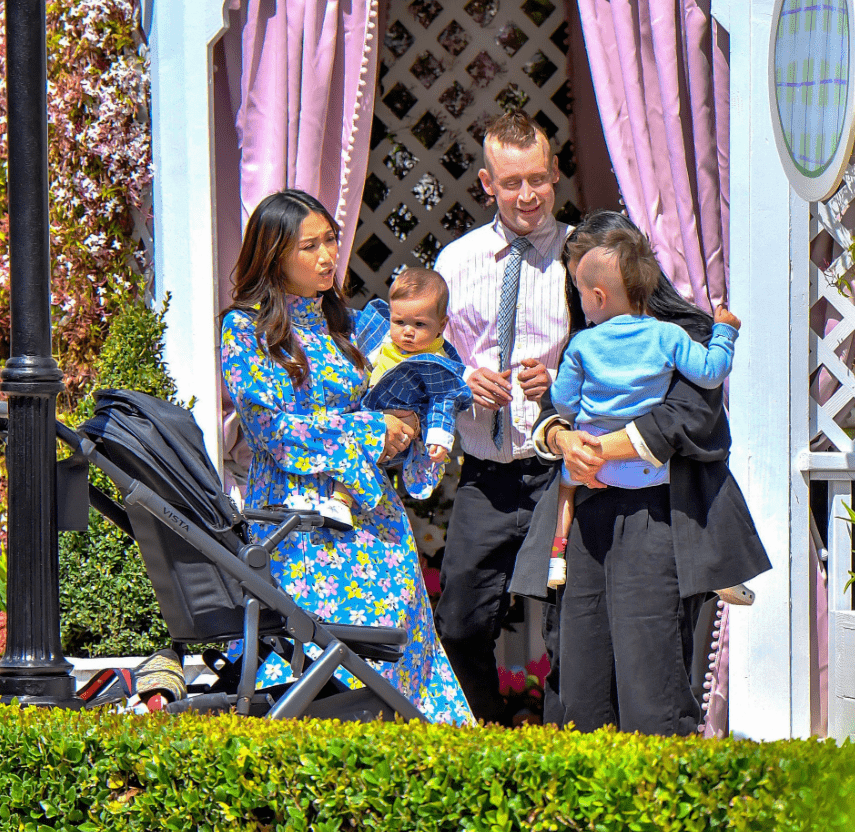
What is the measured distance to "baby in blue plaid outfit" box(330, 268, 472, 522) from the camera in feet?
11.6

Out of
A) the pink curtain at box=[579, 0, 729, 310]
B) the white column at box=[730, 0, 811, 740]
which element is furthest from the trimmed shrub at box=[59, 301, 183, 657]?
the white column at box=[730, 0, 811, 740]

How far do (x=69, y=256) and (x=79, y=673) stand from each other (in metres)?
1.81

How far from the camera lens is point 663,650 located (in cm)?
317

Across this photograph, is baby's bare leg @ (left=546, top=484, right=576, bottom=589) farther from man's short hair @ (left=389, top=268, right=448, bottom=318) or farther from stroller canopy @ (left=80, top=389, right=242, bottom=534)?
stroller canopy @ (left=80, top=389, right=242, bottom=534)

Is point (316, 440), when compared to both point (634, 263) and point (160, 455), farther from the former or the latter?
point (634, 263)

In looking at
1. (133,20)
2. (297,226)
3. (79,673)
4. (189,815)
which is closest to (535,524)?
(297,226)

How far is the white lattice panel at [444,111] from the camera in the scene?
599 cm

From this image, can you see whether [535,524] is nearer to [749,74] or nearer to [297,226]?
[297,226]

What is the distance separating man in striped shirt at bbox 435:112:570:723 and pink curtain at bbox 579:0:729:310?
21.9 inches

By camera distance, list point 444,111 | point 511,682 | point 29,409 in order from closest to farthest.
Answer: point 29,409, point 511,682, point 444,111

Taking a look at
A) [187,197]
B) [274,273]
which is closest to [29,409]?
[274,273]

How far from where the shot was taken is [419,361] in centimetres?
352

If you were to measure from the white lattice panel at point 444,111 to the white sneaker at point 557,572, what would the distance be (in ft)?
9.85

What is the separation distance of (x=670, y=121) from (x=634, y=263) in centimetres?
158
